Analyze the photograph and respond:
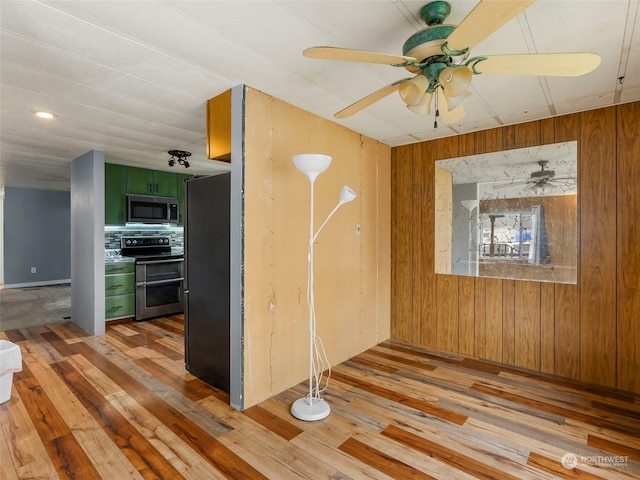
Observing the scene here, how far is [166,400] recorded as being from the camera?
8.50ft

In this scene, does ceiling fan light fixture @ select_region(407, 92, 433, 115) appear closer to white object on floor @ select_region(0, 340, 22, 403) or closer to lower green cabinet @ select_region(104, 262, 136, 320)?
white object on floor @ select_region(0, 340, 22, 403)

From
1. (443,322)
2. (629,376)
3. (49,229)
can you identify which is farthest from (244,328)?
(49,229)

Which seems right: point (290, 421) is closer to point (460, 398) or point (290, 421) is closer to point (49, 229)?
point (460, 398)

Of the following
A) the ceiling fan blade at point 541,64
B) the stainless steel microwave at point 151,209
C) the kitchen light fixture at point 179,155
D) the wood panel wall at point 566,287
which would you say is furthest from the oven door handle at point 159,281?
the ceiling fan blade at point 541,64

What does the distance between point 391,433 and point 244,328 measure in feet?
4.05

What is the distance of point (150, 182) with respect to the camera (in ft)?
17.9

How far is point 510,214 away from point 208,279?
292 centimetres

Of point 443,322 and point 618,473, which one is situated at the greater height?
point 443,322

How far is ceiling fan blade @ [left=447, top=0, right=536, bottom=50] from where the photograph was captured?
42.8 inches

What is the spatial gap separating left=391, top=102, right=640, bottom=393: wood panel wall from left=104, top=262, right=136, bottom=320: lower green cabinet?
4.07 metres

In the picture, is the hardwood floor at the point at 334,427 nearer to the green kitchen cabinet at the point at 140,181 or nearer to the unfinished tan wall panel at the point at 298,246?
the unfinished tan wall panel at the point at 298,246

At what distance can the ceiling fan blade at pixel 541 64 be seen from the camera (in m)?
1.38
